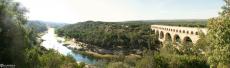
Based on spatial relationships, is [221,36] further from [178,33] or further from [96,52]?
[178,33]

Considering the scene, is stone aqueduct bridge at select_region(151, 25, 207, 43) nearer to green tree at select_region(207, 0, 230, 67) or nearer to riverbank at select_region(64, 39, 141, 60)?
riverbank at select_region(64, 39, 141, 60)

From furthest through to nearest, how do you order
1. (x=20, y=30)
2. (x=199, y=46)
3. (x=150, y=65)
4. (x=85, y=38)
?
(x=85, y=38), (x=199, y=46), (x=150, y=65), (x=20, y=30)

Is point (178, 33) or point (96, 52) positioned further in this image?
point (178, 33)

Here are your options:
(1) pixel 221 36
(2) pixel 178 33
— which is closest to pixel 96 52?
(2) pixel 178 33

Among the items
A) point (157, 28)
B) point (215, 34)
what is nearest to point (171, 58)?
point (215, 34)

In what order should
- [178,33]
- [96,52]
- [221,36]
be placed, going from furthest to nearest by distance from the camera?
1. [178,33]
2. [96,52]
3. [221,36]

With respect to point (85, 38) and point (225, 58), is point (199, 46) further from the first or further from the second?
point (85, 38)
